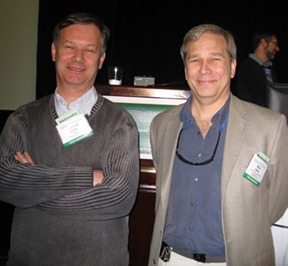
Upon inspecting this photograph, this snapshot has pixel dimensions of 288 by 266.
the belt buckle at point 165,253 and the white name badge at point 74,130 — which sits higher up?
the white name badge at point 74,130

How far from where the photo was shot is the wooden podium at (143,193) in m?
1.59

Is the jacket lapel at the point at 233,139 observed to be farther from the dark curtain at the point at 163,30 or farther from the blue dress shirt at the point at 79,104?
the dark curtain at the point at 163,30

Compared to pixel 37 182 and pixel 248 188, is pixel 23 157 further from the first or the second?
pixel 248 188

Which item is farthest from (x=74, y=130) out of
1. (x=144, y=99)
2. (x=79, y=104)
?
(x=144, y=99)

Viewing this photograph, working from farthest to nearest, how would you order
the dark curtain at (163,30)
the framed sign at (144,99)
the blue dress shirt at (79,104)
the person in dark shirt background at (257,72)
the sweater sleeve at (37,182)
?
the dark curtain at (163,30), the person in dark shirt background at (257,72), the framed sign at (144,99), the blue dress shirt at (79,104), the sweater sleeve at (37,182)

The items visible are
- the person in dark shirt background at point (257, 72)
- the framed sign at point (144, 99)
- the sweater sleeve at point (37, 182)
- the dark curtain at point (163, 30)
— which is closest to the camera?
the sweater sleeve at point (37, 182)

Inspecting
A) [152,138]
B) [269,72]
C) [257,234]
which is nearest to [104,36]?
[152,138]

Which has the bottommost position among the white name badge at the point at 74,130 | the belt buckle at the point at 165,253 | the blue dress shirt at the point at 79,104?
the belt buckle at the point at 165,253

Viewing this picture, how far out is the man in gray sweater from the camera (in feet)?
3.42

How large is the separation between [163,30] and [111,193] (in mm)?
3416

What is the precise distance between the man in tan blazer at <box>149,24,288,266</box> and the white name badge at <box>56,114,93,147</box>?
0.44 metres

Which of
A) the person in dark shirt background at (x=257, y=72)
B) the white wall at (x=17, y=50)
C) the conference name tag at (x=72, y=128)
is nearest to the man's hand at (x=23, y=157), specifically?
the conference name tag at (x=72, y=128)

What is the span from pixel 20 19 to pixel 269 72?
382 centimetres

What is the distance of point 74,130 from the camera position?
46.6 inches
